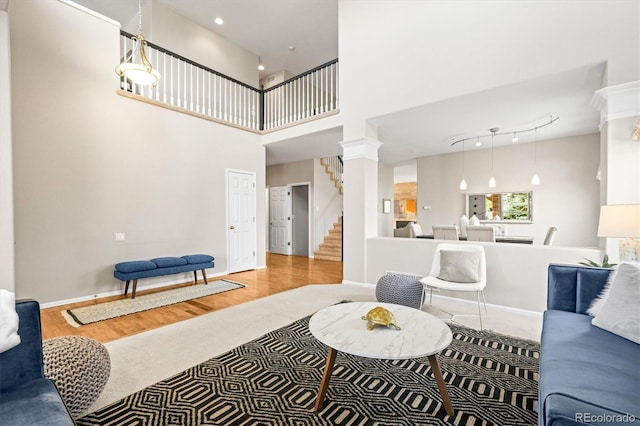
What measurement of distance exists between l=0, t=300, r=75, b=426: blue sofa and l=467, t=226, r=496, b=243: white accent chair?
4.92 metres

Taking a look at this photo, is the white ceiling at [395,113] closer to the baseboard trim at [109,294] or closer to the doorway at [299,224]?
the doorway at [299,224]

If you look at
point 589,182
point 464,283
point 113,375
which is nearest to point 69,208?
point 113,375

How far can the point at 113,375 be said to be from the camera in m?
2.17

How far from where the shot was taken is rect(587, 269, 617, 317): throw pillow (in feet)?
6.12

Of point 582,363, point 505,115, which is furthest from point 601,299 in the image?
point 505,115

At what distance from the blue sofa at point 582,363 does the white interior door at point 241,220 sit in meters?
5.18

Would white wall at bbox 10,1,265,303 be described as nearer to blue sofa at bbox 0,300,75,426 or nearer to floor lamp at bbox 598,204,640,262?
blue sofa at bbox 0,300,75,426

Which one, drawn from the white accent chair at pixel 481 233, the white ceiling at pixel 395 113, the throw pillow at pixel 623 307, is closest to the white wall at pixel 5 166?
the white ceiling at pixel 395 113

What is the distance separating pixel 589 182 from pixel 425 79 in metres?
4.56

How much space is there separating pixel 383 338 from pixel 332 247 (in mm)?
6207

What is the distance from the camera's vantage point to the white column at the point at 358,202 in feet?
16.0

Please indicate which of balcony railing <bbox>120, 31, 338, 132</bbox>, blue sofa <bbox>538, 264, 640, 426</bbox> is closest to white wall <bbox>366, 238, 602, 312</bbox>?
blue sofa <bbox>538, 264, 640, 426</bbox>

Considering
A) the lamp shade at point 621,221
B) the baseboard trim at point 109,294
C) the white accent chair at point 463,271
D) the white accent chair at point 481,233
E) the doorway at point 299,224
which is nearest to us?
the lamp shade at point 621,221

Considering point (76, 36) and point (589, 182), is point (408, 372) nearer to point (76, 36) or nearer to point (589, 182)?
point (76, 36)
